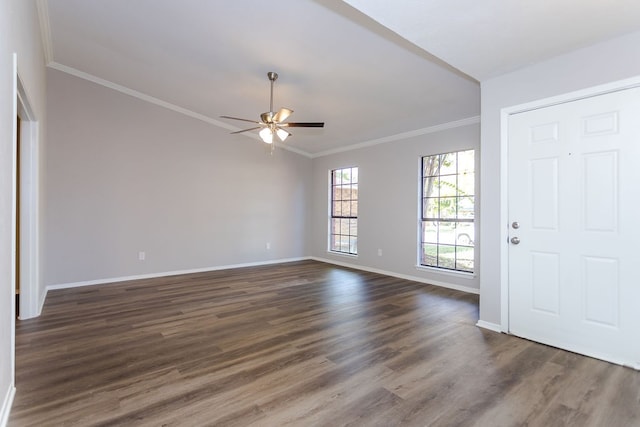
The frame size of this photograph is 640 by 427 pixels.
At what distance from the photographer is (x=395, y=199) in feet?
18.5

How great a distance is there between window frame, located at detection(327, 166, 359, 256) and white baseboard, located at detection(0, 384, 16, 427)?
534 cm

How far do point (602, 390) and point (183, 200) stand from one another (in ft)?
19.3

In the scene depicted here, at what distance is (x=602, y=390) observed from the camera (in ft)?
6.75

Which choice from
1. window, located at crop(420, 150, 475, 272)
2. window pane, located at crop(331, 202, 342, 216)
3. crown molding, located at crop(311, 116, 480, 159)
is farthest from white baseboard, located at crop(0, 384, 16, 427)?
window pane, located at crop(331, 202, 342, 216)

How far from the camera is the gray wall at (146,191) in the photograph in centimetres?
462

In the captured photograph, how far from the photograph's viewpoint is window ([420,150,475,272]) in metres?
4.73

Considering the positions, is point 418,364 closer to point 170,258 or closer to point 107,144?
point 170,258

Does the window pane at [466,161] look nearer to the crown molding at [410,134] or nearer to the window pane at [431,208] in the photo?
the crown molding at [410,134]

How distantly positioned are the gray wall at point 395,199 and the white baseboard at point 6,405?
16.0 feet

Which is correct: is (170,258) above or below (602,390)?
above

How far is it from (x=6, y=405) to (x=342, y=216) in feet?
18.9

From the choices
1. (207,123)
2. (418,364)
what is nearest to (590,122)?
(418,364)

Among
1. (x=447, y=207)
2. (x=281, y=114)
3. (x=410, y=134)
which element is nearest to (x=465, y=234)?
(x=447, y=207)

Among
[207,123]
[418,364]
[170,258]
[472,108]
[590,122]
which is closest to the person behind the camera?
[418,364]
